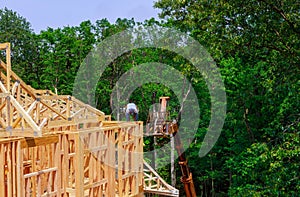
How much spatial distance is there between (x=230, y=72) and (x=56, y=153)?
12280mm

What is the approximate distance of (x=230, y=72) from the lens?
17031mm

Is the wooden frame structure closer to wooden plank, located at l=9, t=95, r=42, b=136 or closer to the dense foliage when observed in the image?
wooden plank, located at l=9, t=95, r=42, b=136

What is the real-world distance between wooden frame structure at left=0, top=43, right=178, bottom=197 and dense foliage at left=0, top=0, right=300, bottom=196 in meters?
3.37

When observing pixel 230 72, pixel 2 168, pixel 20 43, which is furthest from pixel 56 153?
pixel 20 43

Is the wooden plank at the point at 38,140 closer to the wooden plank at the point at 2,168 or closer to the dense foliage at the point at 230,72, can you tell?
the wooden plank at the point at 2,168

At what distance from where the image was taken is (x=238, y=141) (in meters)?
17.5

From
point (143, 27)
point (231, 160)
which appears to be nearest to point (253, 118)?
point (231, 160)

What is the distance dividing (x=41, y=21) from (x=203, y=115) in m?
13.6

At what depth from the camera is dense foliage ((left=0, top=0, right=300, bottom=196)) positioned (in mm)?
8938

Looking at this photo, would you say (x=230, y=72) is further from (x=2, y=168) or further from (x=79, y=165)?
(x=2, y=168)

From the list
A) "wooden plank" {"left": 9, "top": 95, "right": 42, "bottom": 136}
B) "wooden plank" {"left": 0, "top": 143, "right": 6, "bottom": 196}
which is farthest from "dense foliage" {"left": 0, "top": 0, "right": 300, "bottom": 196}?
"wooden plank" {"left": 0, "top": 143, "right": 6, "bottom": 196}

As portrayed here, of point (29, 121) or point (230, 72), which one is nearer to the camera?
point (29, 121)

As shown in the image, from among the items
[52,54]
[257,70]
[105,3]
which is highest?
[105,3]

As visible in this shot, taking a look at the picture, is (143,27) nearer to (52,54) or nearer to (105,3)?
(105,3)
